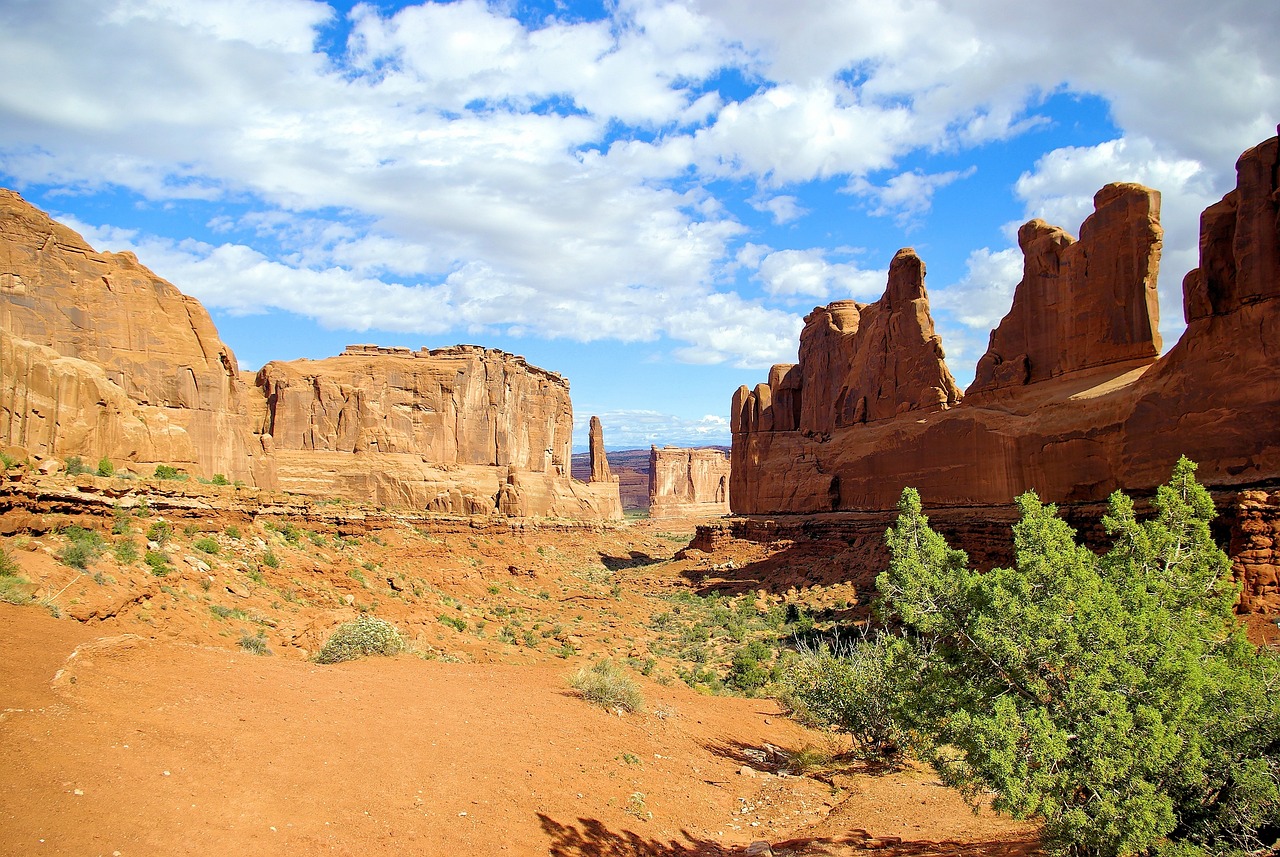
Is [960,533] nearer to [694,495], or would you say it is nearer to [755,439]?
[755,439]

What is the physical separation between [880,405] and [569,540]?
25157 millimetres

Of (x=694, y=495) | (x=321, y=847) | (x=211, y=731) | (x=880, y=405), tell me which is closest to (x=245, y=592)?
(x=211, y=731)

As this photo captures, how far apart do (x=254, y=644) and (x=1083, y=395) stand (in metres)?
22.9

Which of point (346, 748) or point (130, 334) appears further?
point (130, 334)

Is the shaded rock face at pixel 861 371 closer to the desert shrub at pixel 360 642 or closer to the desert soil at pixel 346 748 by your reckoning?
the desert soil at pixel 346 748

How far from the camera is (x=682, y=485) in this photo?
11562 centimetres

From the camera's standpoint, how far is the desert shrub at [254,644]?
39.0ft

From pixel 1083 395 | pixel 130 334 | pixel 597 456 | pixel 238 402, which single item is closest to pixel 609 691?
pixel 1083 395

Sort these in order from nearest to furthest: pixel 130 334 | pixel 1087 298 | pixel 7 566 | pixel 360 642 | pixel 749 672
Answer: pixel 7 566
pixel 360 642
pixel 749 672
pixel 1087 298
pixel 130 334

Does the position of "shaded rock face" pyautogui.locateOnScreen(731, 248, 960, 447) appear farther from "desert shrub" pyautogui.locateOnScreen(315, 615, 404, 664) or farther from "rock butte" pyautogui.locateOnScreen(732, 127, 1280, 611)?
"desert shrub" pyautogui.locateOnScreen(315, 615, 404, 664)

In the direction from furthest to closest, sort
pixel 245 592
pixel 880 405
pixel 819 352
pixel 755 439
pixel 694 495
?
pixel 694 495 → pixel 755 439 → pixel 819 352 → pixel 880 405 → pixel 245 592

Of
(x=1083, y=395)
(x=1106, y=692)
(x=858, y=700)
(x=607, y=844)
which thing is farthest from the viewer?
(x=1083, y=395)

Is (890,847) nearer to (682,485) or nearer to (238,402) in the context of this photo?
(238,402)

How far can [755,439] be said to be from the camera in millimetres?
50406
